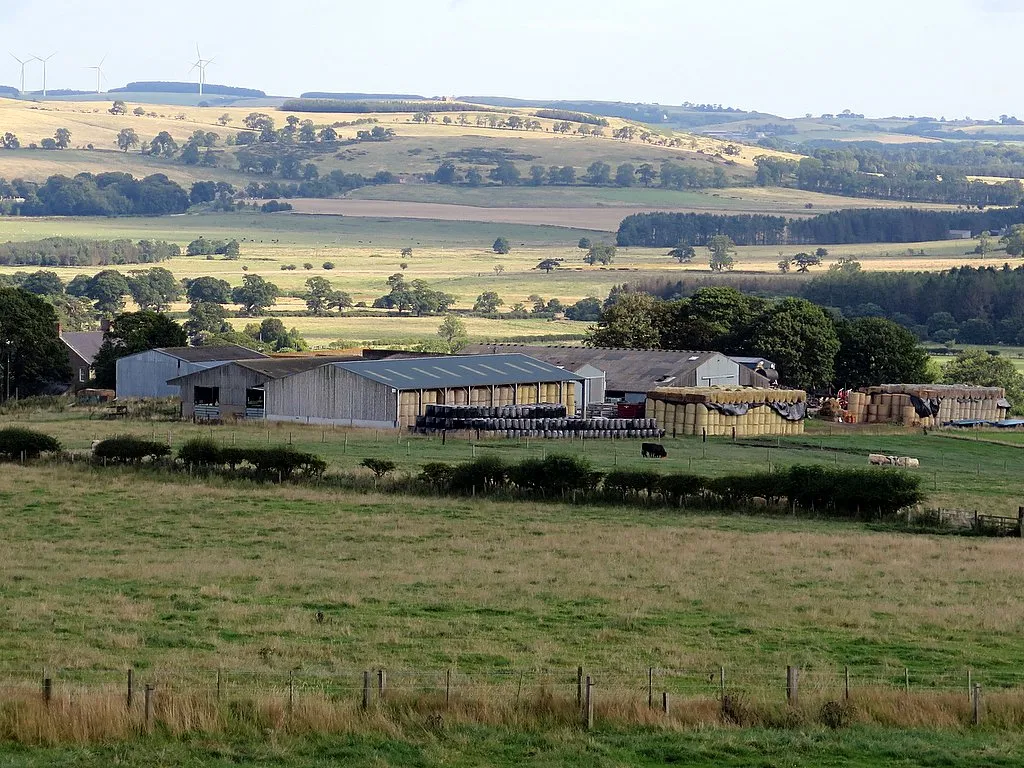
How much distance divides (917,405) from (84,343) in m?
46.4

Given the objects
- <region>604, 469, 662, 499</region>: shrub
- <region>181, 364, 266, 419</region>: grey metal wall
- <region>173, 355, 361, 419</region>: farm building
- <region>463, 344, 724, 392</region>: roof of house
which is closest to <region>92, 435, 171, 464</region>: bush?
<region>604, 469, 662, 499</region>: shrub

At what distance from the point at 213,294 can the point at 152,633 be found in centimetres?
14122

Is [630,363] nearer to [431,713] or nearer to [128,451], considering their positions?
[128,451]

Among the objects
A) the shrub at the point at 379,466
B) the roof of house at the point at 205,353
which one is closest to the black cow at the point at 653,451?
the shrub at the point at 379,466

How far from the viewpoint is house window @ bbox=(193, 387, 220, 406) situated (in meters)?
74.5

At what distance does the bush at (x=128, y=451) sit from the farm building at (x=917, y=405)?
4206 centimetres

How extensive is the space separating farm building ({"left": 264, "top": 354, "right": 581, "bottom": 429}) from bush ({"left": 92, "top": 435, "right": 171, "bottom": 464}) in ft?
60.7

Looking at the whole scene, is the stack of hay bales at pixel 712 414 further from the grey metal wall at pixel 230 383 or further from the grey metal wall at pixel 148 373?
the grey metal wall at pixel 148 373

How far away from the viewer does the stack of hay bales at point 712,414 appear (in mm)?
72500

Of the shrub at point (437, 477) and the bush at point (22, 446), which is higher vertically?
the shrub at point (437, 477)

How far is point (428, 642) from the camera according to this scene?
25984mm

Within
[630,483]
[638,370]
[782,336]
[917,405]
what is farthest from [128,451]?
[782,336]

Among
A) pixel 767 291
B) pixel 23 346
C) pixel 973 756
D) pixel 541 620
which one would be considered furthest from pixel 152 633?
pixel 767 291

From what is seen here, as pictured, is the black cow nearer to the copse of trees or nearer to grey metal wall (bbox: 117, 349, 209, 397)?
grey metal wall (bbox: 117, 349, 209, 397)
